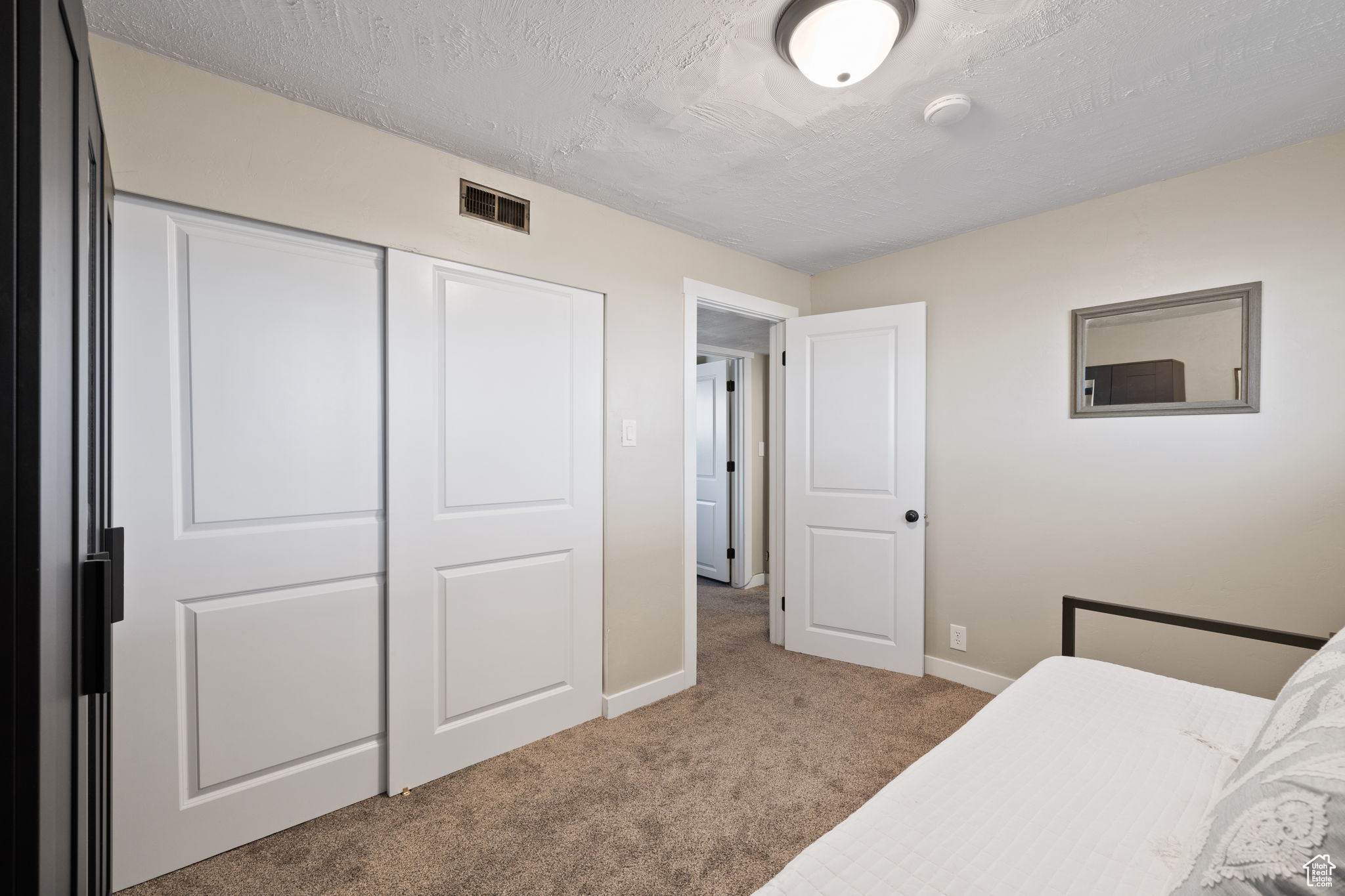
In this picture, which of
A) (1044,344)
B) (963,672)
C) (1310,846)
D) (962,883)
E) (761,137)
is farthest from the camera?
(963,672)

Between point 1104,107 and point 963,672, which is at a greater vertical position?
point 1104,107

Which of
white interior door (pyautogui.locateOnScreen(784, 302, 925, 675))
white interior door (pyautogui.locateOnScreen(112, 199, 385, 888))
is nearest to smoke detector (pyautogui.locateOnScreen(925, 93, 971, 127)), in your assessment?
white interior door (pyautogui.locateOnScreen(784, 302, 925, 675))

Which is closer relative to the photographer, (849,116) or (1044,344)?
(849,116)

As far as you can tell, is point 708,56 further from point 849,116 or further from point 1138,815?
point 1138,815

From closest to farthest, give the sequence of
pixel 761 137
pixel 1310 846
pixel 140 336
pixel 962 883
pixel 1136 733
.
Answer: pixel 1310 846, pixel 962 883, pixel 1136 733, pixel 140 336, pixel 761 137

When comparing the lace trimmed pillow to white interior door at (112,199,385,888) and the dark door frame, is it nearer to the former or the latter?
the dark door frame

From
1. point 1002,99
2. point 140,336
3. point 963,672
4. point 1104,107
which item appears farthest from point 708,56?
point 963,672

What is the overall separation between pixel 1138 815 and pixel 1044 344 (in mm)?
2285

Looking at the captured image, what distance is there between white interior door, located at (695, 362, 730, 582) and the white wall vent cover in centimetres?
298

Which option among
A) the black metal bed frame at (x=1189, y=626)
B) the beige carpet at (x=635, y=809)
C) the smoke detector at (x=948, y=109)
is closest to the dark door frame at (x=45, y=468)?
the beige carpet at (x=635, y=809)

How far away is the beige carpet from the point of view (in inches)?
65.7

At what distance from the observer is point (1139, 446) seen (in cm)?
251

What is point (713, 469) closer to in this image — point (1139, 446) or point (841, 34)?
point (1139, 446)

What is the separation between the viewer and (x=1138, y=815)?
104cm
